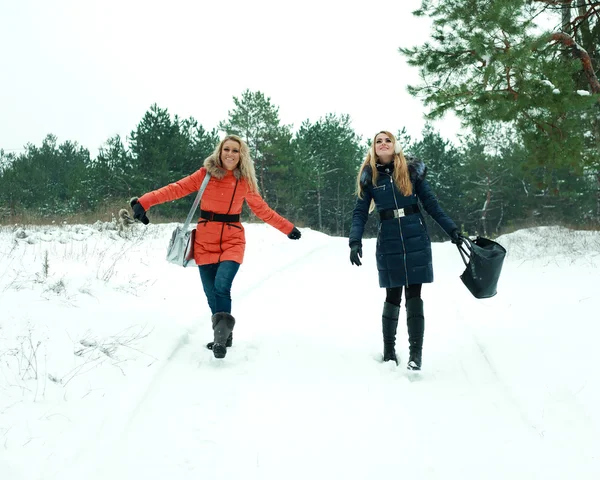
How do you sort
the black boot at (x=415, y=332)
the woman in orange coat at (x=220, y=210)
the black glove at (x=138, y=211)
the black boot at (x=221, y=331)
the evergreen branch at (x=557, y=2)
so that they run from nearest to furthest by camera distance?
1. the black boot at (x=415, y=332)
2. the black boot at (x=221, y=331)
3. the black glove at (x=138, y=211)
4. the woman in orange coat at (x=220, y=210)
5. the evergreen branch at (x=557, y=2)

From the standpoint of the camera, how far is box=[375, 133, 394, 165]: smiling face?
425 cm

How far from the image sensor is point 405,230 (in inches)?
167

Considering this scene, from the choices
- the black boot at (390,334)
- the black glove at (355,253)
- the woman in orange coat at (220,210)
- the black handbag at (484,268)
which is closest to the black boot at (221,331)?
the woman in orange coat at (220,210)

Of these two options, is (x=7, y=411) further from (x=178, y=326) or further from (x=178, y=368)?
(x=178, y=326)

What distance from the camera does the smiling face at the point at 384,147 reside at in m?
4.25

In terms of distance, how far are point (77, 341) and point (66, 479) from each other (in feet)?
5.74

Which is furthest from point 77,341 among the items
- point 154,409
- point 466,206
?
point 466,206

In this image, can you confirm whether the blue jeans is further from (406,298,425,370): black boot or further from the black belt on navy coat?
(406,298,425,370): black boot

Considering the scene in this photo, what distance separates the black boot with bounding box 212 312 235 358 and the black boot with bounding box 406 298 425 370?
62.3 inches

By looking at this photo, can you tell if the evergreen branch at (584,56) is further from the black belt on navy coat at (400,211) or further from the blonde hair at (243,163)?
the blonde hair at (243,163)

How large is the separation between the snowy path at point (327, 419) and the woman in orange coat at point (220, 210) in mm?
674

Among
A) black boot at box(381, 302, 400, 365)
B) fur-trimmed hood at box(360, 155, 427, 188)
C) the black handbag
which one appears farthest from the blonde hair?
the black handbag

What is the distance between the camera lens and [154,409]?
3254 millimetres

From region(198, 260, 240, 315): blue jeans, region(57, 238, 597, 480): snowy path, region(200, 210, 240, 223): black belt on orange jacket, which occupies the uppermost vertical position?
region(200, 210, 240, 223): black belt on orange jacket
